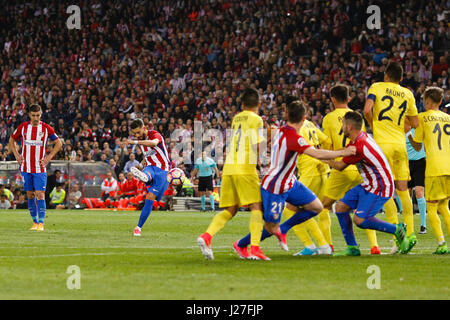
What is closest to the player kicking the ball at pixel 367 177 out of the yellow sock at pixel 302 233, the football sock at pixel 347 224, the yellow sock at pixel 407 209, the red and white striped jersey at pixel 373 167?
the red and white striped jersey at pixel 373 167

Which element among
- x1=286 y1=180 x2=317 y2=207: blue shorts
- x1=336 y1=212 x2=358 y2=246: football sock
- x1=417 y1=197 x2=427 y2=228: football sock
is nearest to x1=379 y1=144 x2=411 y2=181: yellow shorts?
x1=336 y1=212 x2=358 y2=246: football sock

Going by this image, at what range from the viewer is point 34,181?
55.2ft

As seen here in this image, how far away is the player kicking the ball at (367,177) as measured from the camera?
10.5 meters

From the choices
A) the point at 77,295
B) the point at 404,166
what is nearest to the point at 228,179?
the point at 404,166

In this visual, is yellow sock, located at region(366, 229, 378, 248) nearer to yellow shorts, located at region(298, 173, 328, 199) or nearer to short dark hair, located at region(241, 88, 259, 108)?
yellow shorts, located at region(298, 173, 328, 199)

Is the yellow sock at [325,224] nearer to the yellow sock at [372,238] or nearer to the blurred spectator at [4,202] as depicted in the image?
the yellow sock at [372,238]

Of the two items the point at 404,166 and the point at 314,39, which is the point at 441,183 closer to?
the point at 404,166

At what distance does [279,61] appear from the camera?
3216cm

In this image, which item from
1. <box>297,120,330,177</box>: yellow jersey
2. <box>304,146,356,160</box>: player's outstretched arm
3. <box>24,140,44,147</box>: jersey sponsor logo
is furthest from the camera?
<box>24,140,44,147</box>: jersey sponsor logo

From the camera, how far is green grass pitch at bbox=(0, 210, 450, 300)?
726 cm

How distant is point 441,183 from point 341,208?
170 centimetres

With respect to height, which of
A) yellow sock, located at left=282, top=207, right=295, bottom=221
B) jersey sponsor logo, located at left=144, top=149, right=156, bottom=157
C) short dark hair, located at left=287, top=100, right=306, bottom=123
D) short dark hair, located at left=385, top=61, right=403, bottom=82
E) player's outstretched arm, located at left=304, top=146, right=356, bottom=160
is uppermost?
short dark hair, located at left=385, top=61, right=403, bottom=82

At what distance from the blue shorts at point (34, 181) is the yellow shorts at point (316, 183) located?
7.02m

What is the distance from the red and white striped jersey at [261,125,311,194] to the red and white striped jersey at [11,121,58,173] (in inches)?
304
